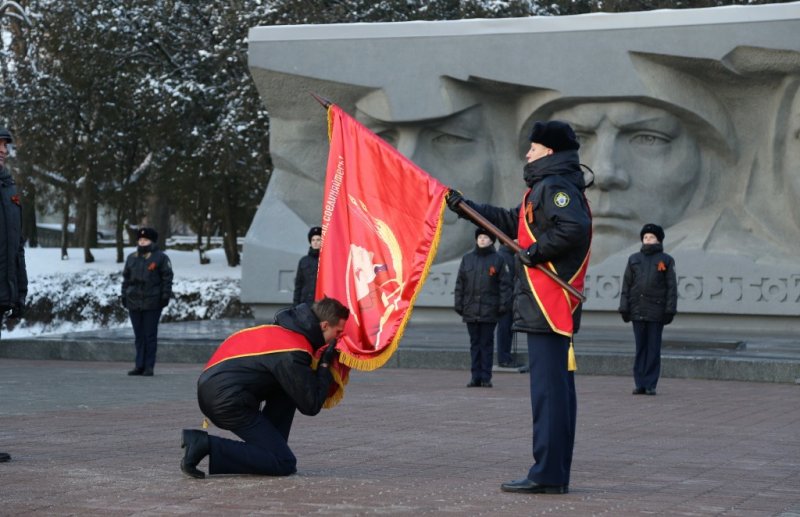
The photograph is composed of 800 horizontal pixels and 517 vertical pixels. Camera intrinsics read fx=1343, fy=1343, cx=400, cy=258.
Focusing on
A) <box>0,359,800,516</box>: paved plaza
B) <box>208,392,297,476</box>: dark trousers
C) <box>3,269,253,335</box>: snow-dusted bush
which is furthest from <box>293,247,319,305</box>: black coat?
<box>3,269,253,335</box>: snow-dusted bush

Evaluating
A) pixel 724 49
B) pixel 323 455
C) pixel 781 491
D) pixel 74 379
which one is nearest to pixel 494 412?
pixel 323 455

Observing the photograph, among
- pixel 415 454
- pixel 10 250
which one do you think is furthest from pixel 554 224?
pixel 10 250

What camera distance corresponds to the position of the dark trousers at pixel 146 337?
15742mm

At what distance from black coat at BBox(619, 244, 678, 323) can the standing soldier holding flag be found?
7242mm

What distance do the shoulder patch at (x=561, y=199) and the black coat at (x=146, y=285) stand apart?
31.0 ft

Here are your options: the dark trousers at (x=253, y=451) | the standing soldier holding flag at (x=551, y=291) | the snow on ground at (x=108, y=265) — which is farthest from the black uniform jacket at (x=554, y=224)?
the snow on ground at (x=108, y=265)

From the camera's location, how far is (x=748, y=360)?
15.8 meters

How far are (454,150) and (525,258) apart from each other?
15.7 m

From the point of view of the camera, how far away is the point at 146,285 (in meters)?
15.7

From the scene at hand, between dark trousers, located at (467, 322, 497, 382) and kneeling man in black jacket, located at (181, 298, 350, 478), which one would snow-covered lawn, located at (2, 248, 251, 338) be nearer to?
dark trousers, located at (467, 322, 497, 382)

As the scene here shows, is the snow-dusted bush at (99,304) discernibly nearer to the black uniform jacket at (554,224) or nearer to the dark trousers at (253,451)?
the dark trousers at (253,451)

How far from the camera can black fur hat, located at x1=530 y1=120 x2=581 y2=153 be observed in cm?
716

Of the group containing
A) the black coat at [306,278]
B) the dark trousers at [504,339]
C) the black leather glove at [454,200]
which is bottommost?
the dark trousers at [504,339]

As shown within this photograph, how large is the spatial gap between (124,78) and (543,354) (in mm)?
28424
